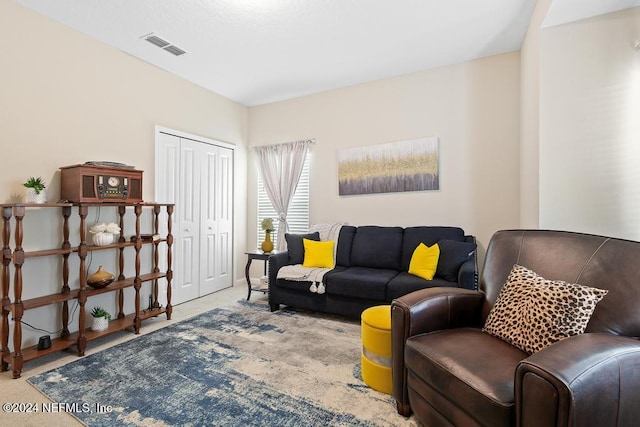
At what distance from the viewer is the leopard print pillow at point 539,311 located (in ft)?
4.79

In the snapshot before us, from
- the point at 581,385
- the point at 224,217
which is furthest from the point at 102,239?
the point at 581,385

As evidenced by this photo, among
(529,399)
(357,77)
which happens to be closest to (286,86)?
(357,77)

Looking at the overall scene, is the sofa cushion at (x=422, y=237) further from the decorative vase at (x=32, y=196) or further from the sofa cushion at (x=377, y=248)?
the decorative vase at (x=32, y=196)

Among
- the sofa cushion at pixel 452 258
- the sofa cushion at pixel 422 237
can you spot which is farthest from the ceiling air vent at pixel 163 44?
the sofa cushion at pixel 452 258

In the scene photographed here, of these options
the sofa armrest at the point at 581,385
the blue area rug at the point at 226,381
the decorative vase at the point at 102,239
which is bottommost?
the blue area rug at the point at 226,381

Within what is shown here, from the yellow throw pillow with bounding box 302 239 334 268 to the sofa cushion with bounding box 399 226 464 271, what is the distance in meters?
0.81

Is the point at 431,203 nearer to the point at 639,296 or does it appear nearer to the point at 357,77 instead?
the point at 357,77

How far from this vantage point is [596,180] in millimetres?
2270

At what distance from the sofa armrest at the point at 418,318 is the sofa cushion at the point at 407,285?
93cm

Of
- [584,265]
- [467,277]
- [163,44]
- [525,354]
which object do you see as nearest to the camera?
[525,354]

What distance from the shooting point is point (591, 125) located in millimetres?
2301

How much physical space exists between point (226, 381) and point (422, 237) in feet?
7.75

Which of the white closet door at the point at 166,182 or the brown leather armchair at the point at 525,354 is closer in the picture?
the brown leather armchair at the point at 525,354

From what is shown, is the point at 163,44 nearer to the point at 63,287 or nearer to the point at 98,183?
the point at 98,183
